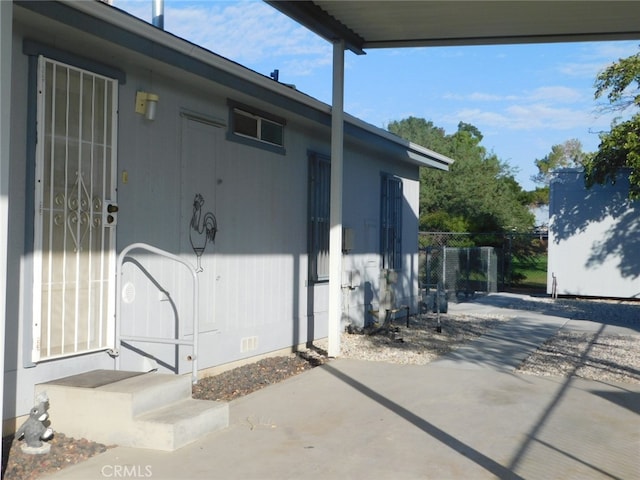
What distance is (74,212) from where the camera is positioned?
623cm

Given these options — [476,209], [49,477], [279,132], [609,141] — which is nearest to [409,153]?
[279,132]

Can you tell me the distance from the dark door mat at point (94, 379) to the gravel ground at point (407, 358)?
1.37ft

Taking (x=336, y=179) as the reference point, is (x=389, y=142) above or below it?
above

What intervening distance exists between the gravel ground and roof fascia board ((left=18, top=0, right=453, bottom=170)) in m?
3.31

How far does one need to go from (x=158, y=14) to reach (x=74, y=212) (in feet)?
15.8

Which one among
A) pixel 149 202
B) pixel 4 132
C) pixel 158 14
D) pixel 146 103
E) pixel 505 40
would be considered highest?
pixel 158 14

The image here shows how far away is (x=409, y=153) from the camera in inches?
551

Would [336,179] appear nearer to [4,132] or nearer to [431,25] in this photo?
[431,25]

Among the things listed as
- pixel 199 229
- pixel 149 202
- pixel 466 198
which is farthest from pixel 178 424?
pixel 466 198

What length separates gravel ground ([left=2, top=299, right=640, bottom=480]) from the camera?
5.20 metres

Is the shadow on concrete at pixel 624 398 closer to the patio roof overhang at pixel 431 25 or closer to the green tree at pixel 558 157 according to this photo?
the patio roof overhang at pixel 431 25

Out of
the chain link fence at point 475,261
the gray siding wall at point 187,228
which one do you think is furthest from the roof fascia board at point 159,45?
the chain link fence at point 475,261

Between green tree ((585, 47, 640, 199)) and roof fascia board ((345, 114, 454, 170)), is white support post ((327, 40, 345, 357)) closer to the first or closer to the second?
roof fascia board ((345, 114, 454, 170))

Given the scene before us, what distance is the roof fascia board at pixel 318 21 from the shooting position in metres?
8.50
